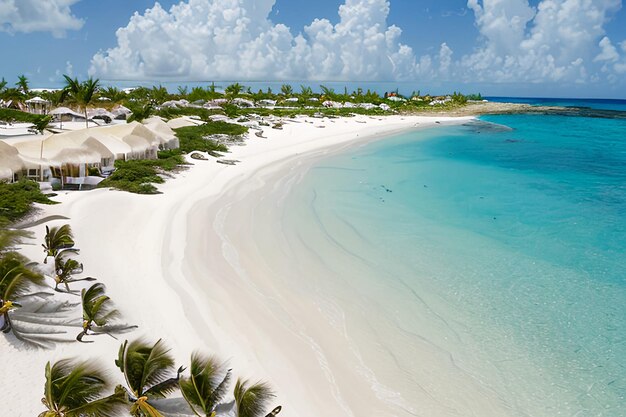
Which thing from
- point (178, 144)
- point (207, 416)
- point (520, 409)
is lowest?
point (520, 409)

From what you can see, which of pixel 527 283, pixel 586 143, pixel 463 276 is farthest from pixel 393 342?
pixel 586 143

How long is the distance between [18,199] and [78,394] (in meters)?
9.58

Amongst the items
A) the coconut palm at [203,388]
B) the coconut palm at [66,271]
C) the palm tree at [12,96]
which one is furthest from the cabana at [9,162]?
the palm tree at [12,96]

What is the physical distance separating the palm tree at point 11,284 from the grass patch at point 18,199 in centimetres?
448

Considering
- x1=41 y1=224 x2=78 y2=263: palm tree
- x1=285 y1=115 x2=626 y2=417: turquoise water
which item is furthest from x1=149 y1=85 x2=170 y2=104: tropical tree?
x1=41 y1=224 x2=78 y2=263: palm tree

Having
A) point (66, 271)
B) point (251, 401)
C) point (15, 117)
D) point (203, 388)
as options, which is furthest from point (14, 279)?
point (15, 117)

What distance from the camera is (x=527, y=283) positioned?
414 inches

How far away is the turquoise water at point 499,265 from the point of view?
283 inches

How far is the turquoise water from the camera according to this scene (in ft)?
23.6

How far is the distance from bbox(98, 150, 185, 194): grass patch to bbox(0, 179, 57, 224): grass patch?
3009 mm

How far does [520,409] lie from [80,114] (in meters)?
38.8

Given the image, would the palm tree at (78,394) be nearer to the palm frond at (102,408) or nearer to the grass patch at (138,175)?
the palm frond at (102,408)

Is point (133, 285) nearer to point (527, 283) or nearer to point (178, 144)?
point (527, 283)

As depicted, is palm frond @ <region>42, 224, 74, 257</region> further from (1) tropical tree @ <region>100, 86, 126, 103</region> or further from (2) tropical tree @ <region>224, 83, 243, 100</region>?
(2) tropical tree @ <region>224, 83, 243, 100</region>
